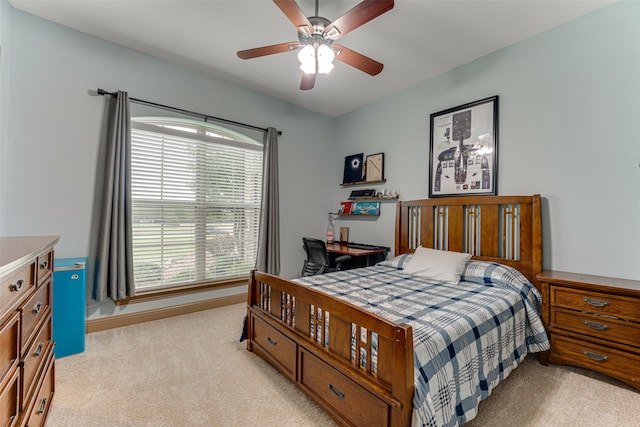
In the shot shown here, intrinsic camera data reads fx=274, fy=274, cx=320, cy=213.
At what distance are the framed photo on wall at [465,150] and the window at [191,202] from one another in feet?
7.50

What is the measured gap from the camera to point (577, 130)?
2303 mm

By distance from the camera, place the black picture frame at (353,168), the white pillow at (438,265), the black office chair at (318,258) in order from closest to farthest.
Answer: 1. the white pillow at (438,265)
2. the black office chair at (318,258)
3. the black picture frame at (353,168)

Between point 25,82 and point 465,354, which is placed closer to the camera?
point 465,354

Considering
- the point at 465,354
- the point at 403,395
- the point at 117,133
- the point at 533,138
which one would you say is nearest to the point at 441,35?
the point at 533,138

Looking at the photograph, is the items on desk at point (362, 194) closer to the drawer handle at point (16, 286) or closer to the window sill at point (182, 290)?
the window sill at point (182, 290)

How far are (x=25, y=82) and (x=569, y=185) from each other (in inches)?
187

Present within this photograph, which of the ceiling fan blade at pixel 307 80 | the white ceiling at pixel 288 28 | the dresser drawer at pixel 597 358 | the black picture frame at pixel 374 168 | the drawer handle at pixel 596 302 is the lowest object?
the dresser drawer at pixel 597 358

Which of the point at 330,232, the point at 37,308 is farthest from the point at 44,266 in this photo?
the point at 330,232

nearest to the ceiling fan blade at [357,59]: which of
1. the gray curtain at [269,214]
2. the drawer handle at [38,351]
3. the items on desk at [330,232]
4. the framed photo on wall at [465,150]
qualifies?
the framed photo on wall at [465,150]

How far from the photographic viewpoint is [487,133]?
9.25 feet

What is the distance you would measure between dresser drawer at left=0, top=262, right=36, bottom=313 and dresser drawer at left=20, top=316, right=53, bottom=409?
258mm

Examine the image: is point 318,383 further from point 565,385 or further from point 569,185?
point 569,185

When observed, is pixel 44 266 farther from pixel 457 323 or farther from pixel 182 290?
pixel 457 323

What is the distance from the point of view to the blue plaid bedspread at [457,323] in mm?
1262
